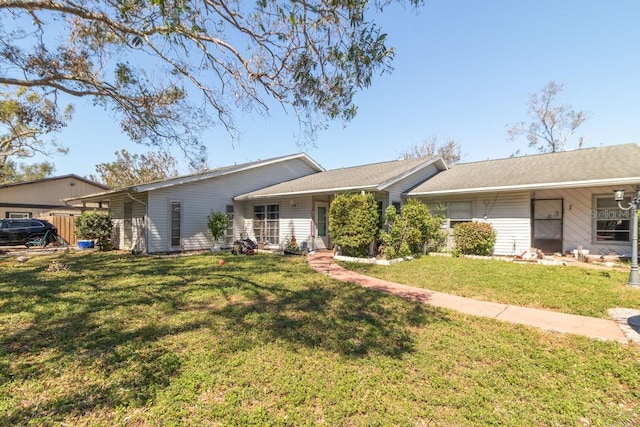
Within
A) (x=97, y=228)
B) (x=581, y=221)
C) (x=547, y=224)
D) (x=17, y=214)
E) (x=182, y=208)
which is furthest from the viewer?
(x=17, y=214)

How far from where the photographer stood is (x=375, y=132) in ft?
52.1

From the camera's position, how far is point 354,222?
1097cm

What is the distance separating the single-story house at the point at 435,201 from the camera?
34.7 feet

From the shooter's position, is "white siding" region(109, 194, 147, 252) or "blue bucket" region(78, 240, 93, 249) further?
"blue bucket" region(78, 240, 93, 249)

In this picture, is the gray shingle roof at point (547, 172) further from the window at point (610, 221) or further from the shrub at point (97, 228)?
the shrub at point (97, 228)

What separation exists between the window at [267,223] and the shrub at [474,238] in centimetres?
796

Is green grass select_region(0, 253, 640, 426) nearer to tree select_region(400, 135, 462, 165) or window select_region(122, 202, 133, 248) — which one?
window select_region(122, 202, 133, 248)

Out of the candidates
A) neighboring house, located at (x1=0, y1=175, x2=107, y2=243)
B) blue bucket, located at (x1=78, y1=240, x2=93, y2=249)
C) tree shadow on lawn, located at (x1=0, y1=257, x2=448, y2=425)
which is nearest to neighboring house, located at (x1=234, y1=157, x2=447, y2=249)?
tree shadow on lawn, located at (x1=0, y1=257, x2=448, y2=425)

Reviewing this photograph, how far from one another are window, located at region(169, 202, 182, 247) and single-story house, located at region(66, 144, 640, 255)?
0.04 metres

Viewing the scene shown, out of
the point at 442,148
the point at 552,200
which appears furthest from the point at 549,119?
the point at 552,200

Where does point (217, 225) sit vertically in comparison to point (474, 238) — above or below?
above

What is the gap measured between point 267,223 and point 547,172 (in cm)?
1190

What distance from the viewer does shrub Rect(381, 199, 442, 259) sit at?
11125 millimetres

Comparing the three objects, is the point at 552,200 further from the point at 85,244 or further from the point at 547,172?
the point at 85,244
